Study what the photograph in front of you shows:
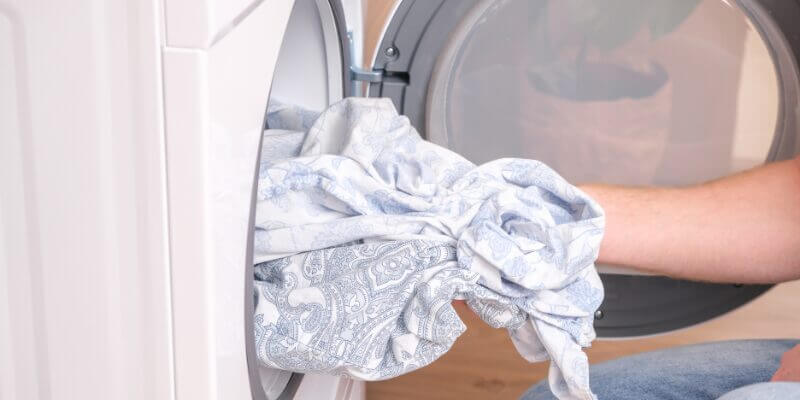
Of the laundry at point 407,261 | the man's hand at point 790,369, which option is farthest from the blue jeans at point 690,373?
the laundry at point 407,261

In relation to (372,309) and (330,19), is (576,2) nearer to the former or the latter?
(330,19)

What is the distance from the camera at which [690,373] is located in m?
0.97

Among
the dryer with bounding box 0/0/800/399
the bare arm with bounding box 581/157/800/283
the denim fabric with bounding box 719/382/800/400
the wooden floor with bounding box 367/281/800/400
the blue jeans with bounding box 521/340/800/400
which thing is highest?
the dryer with bounding box 0/0/800/399

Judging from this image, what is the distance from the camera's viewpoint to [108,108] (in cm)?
55

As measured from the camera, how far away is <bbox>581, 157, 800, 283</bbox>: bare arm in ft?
3.28

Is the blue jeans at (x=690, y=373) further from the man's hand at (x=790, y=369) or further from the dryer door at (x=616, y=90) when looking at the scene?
the dryer door at (x=616, y=90)

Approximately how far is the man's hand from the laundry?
0.75 feet

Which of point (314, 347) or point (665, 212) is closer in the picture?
point (314, 347)

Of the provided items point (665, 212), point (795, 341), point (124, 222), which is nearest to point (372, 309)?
point (124, 222)

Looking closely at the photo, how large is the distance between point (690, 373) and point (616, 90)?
41 cm

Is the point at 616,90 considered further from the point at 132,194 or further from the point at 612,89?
the point at 132,194

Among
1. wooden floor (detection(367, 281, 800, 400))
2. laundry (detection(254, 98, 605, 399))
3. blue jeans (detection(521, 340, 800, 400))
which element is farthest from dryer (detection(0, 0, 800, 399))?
wooden floor (detection(367, 281, 800, 400))

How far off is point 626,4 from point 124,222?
0.79m

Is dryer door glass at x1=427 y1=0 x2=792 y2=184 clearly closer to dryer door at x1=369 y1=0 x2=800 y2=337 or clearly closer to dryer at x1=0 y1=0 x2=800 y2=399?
dryer door at x1=369 y1=0 x2=800 y2=337
